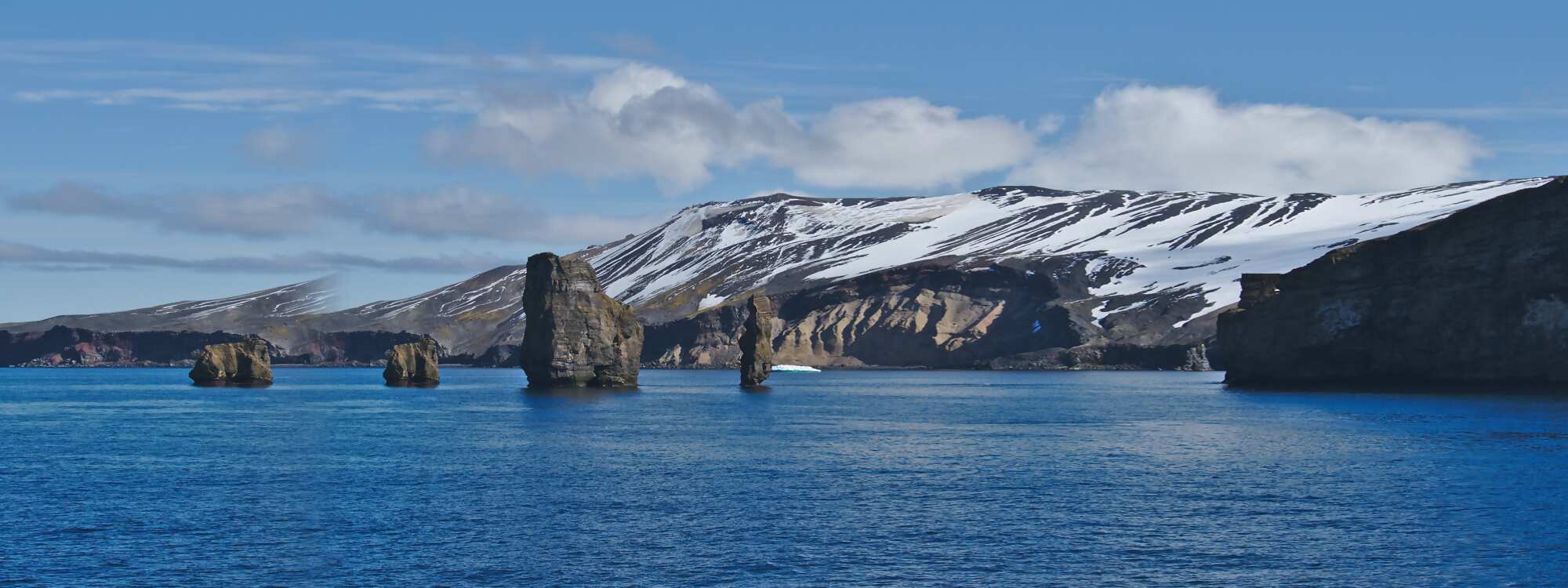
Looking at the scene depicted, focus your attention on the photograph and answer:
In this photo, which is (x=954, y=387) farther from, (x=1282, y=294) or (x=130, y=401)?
(x=130, y=401)

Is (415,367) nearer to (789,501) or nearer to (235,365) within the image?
(235,365)

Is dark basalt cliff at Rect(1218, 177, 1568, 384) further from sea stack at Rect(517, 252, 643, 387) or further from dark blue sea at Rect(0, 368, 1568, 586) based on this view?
sea stack at Rect(517, 252, 643, 387)

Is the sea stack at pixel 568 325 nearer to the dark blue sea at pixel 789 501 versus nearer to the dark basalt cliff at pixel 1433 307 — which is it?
the dark blue sea at pixel 789 501

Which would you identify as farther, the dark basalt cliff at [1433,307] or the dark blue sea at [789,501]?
the dark basalt cliff at [1433,307]

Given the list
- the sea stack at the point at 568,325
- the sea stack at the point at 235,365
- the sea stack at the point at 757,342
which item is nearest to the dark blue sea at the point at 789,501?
the sea stack at the point at 568,325

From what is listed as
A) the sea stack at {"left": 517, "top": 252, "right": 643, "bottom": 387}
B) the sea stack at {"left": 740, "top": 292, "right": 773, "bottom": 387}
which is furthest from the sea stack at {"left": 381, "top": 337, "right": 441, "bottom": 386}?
the sea stack at {"left": 517, "top": 252, "right": 643, "bottom": 387}

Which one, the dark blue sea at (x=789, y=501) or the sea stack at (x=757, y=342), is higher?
the sea stack at (x=757, y=342)

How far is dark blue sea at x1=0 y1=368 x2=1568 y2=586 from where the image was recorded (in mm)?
34531

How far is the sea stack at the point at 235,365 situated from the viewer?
158 metres

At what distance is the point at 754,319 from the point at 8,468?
90183mm

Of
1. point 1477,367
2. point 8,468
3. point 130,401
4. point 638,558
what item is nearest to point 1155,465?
point 638,558

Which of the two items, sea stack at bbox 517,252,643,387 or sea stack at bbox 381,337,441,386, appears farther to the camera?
sea stack at bbox 381,337,441,386

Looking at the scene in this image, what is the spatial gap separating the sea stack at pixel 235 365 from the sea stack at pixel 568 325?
45586mm

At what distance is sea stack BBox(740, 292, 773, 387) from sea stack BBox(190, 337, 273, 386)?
54212 millimetres
